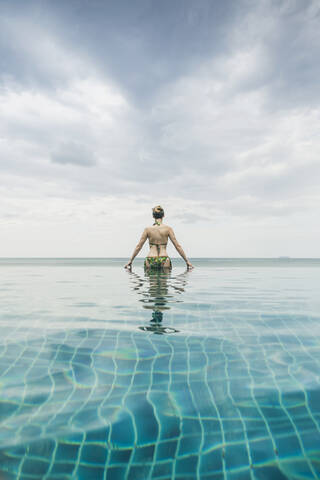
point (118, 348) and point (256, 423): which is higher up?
point (118, 348)

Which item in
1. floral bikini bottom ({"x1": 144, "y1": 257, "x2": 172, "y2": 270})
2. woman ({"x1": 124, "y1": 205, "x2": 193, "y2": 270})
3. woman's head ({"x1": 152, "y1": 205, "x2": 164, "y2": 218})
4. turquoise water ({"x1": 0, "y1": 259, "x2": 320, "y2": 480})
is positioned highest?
woman's head ({"x1": 152, "y1": 205, "x2": 164, "y2": 218})

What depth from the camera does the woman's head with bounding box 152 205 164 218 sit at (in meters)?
9.82

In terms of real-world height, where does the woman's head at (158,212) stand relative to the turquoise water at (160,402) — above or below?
above

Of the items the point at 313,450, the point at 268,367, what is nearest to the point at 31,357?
the point at 268,367

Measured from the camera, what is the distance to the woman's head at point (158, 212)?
32.2 feet

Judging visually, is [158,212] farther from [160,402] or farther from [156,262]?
[160,402]

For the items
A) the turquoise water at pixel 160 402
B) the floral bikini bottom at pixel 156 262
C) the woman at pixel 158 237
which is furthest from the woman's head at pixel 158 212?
the turquoise water at pixel 160 402

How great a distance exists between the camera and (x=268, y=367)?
224cm

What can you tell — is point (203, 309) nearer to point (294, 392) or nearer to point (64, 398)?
point (294, 392)

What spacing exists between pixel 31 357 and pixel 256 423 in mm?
1868

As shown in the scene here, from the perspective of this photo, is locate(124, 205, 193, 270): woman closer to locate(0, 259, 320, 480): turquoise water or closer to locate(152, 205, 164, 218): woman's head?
locate(152, 205, 164, 218): woman's head

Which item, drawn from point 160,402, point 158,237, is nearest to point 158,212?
point 158,237

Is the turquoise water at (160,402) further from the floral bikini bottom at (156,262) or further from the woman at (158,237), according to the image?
the floral bikini bottom at (156,262)

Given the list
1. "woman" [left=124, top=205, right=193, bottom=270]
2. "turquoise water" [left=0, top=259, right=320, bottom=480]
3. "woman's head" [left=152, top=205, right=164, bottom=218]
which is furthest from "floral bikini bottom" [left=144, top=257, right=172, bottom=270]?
"turquoise water" [left=0, top=259, right=320, bottom=480]
